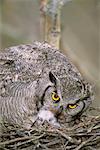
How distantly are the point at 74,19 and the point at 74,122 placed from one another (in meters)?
4.65

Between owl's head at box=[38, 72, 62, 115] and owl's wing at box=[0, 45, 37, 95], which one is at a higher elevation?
owl's wing at box=[0, 45, 37, 95]

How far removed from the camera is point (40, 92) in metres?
5.36

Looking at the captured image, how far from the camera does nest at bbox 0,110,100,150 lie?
16.8 feet

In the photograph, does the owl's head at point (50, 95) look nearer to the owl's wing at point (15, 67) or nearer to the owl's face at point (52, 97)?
the owl's face at point (52, 97)

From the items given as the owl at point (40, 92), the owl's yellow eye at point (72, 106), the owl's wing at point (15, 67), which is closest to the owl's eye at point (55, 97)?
the owl at point (40, 92)

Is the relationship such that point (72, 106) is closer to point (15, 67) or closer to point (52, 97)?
point (52, 97)

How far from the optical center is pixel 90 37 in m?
9.95

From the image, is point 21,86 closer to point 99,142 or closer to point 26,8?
point 99,142

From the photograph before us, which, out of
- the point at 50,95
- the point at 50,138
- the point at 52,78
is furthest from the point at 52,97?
the point at 50,138

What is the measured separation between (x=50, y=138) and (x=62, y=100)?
1.01ft

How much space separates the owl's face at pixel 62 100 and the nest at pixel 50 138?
149mm

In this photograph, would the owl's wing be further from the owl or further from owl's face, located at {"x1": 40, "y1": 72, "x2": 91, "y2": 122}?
owl's face, located at {"x1": 40, "y1": 72, "x2": 91, "y2": 122}

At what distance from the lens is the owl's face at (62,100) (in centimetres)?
531

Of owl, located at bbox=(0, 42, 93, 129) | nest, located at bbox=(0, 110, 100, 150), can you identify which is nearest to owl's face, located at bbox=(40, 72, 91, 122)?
owl, located at bbox=(0, 42, 93, 129)
